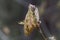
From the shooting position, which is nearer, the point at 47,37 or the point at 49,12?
the point at 47,37

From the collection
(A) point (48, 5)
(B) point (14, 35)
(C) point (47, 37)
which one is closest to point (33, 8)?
(C) point (47, 37)

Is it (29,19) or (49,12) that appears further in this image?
(49,12)

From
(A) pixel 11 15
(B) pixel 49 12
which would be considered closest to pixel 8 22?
(A) pixel 11 15

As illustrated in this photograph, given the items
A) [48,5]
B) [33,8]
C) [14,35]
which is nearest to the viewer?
[33,8]

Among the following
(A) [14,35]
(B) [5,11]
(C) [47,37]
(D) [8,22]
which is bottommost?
(C) [47,37]

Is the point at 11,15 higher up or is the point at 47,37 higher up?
the point at 11,15

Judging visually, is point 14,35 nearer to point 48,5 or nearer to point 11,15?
point 11,15

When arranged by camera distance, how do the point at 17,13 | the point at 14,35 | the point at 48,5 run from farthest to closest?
the point at 17,13, the point at 14,35, the point at 48,5

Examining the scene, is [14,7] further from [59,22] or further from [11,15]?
[59,22]

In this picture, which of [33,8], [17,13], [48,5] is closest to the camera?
[33,8]
